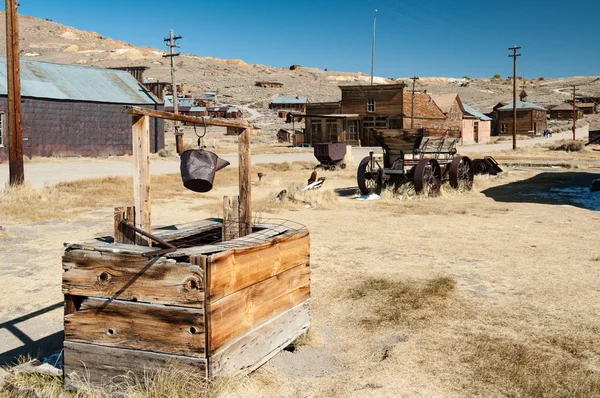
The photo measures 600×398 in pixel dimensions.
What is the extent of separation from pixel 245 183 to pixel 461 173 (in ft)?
38.9

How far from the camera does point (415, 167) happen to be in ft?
47.3

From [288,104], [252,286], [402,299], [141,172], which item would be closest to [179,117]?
[141,172]

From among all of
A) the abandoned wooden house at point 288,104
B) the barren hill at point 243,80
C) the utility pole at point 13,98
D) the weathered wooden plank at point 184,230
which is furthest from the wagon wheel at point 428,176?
the abandoned wooden house at point 288,104

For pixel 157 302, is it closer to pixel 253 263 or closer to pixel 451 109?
pixel 253 263

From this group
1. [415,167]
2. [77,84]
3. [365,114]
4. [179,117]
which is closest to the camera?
[179,117]

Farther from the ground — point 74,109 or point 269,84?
point 269,84

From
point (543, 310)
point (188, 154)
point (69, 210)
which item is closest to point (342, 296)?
point (543, 310)

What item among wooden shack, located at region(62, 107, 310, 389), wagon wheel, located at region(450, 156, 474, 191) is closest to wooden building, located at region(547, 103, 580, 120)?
wagon wheel, located at region(450, 156, 474, 191)

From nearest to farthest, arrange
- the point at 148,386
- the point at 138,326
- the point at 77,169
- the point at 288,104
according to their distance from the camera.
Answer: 1. the point at 148,386
2. the point at 138,326
3. the point at 77,169
4. the point at 288,104

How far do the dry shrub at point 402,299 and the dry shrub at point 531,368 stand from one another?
74cm

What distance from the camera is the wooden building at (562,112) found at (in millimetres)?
75562

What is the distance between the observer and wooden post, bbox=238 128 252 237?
186 inches

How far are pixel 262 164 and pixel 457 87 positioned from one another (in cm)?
9155

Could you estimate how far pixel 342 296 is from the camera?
5992 millimetres
